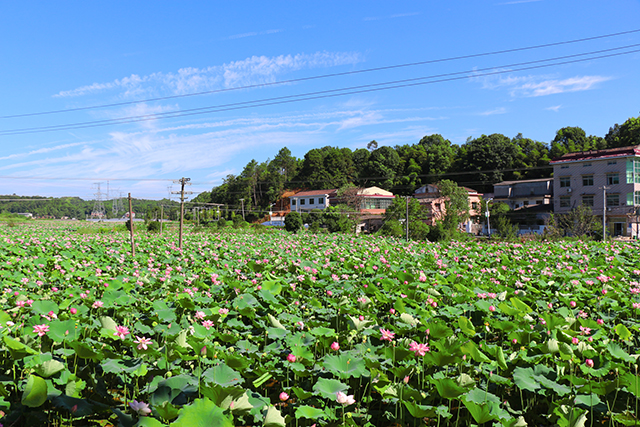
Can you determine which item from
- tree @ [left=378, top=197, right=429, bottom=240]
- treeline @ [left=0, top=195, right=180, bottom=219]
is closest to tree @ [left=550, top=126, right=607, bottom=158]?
tree @ [left=378, top=197, right=429, bottom=240]

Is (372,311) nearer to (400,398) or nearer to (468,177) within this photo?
(400,398)

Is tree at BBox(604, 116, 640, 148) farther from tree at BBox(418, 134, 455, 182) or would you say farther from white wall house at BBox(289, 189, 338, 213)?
white wall house at BBox(289, 189, 338, 213)

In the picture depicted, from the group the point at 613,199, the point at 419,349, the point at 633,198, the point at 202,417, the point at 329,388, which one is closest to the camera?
the point at 202,417

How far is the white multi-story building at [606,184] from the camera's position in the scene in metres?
33.8

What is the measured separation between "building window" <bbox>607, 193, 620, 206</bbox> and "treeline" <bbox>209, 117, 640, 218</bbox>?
22.3 ft

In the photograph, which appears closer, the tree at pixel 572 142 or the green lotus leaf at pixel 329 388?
the green lotus leaf at pixel 329 388

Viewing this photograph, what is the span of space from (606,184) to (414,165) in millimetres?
24514

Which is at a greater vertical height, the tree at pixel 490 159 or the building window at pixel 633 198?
the tree at pixel 490 159

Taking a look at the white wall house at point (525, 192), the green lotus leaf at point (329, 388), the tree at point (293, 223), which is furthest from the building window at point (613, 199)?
the green lotus leaf at point (329, 388)

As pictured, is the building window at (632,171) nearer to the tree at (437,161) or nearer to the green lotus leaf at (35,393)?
the tree at (437,161)

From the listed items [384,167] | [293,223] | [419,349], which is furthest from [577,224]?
[384,167]

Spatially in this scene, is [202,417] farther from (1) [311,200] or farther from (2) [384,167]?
(2) [384,167]

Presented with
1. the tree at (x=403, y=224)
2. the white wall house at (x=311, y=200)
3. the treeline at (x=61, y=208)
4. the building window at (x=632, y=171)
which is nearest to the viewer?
the tree at (x=403, y=224)

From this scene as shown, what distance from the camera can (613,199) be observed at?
35.0 metres
